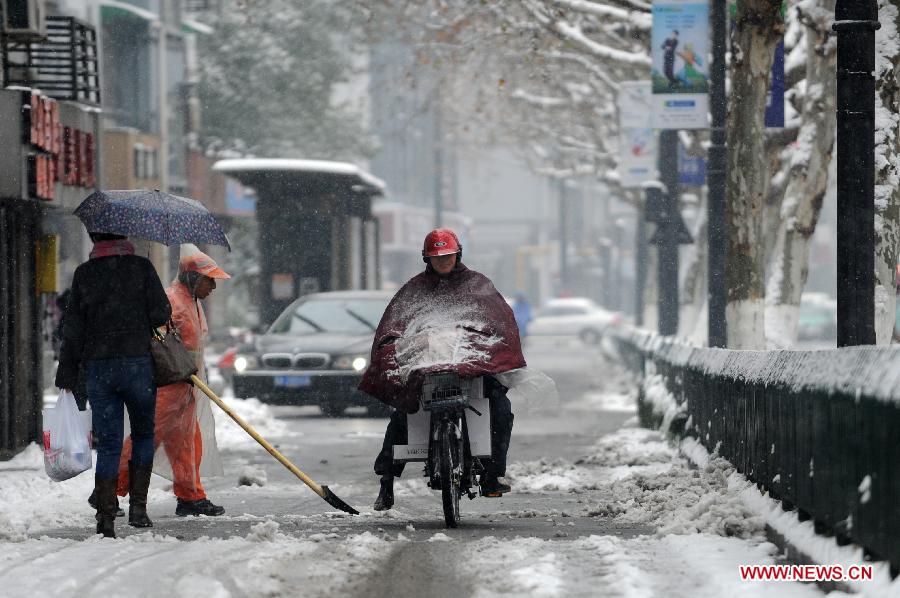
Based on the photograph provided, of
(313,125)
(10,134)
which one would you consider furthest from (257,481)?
(313,125)

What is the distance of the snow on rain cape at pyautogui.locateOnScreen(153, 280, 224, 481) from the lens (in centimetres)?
1161

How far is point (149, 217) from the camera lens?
10.4 meters

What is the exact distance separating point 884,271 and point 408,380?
8182mm

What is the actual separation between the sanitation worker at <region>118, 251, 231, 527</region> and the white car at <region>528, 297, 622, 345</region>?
53.5m

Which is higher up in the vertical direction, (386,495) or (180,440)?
(180,440)

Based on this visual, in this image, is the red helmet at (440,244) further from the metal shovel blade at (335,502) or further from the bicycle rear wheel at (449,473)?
the metal shovel blade at (335,502)

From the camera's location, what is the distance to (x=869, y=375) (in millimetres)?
7133

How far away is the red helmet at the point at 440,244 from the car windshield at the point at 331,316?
11979 millimetres

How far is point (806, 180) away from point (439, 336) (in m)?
11.2

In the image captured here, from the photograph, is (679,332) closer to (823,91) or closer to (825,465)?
(823,91)

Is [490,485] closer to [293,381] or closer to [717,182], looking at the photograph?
[717,182]

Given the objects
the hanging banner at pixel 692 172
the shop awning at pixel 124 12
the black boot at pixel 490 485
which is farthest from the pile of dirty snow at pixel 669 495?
the shop awning at pixel 124 12

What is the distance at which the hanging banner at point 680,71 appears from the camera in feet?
67.2

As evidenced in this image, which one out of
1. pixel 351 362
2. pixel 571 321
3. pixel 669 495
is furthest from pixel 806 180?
pixel 571 321
